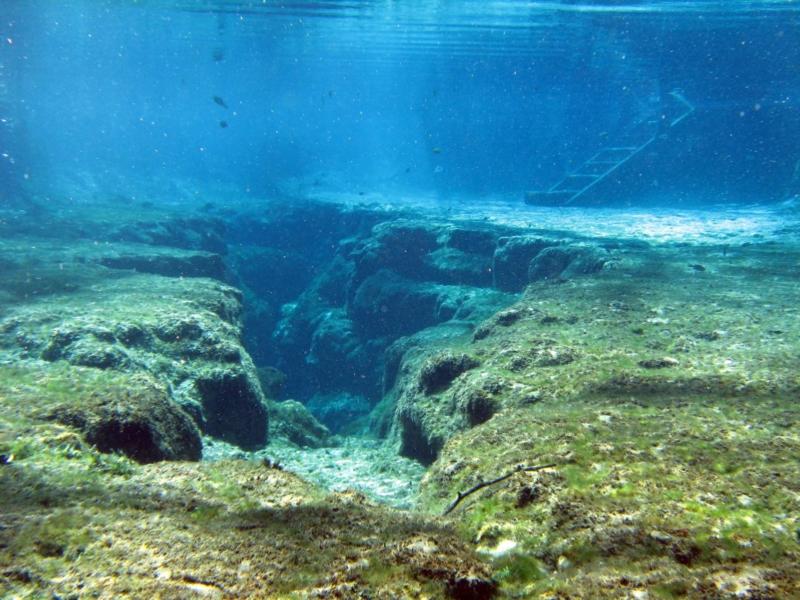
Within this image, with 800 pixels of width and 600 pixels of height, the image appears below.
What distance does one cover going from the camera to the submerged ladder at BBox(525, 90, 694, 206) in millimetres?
29466

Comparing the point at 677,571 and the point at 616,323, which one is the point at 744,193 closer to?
the point at 616,323

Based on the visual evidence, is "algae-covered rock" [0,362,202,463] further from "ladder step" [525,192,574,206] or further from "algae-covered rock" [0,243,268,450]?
"ladder step" [525,192,574,206]

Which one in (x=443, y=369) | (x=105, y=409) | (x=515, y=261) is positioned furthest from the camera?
(x=515, y=261)

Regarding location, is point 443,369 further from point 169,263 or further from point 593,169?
point 593,169

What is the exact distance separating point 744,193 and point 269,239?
97.4 feet

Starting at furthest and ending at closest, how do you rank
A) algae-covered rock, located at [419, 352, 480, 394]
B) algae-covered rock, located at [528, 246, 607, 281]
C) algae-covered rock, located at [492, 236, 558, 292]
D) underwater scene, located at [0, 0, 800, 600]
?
algae-covered rock, located at [492, 236, 558, 292], algae-covered rock, located at [528, 246, 607, 281], algae-covered rock, located at [419, 352, 480, 394], underwater scene, located at [0, 0, 800, 600]

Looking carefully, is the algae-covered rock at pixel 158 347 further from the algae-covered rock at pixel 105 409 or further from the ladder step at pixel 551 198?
the ladder step at pixel 551 198

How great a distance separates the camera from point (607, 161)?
3225 cm

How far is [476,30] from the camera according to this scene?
32.6m

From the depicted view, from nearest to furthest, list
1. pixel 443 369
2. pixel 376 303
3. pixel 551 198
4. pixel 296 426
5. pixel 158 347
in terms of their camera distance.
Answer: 1. pixel 443 369
2. pixel 158 347
3. pixel 296 426
4. pixel 376 303
5. pixel 551 198

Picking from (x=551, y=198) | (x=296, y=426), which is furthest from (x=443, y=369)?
(x=551, y=198)

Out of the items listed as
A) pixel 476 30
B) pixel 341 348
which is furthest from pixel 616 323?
pixel 476 30

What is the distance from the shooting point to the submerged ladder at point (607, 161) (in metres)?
29.5

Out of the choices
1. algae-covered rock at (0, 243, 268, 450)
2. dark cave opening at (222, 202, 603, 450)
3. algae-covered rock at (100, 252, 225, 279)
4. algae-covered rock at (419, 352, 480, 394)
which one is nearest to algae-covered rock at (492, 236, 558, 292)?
dark cave opening at (222, 202, 603, 450)
